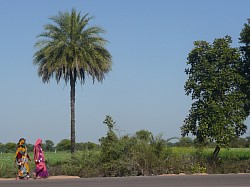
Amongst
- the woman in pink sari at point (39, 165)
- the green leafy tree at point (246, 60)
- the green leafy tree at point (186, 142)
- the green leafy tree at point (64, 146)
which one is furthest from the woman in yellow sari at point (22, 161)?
the green leafy tree at point (64, 146)

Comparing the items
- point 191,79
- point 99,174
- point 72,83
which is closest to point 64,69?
point 72,83

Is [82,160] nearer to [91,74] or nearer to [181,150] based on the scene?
[181,150]

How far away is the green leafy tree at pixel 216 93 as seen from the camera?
88.1 ft

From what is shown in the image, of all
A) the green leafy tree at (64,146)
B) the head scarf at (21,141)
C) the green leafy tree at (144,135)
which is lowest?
the head scarf at (21,141)

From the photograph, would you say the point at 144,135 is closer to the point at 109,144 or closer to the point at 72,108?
the point at 109,144

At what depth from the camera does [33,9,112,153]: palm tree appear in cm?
3173

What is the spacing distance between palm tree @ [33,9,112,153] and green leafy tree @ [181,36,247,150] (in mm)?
7015

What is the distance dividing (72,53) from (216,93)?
9.96 metres

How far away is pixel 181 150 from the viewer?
26.7 metres

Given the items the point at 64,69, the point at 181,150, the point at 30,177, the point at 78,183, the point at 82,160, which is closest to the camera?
the point at 78,183

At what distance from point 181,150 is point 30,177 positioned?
862 cm

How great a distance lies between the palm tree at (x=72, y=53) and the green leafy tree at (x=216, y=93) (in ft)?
23.0

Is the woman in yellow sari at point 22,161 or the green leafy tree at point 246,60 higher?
the green leafy tree at point 246,60

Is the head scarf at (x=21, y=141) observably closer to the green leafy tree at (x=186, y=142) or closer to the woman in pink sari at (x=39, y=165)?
the woman in pink sari at (x=39, y=165)
